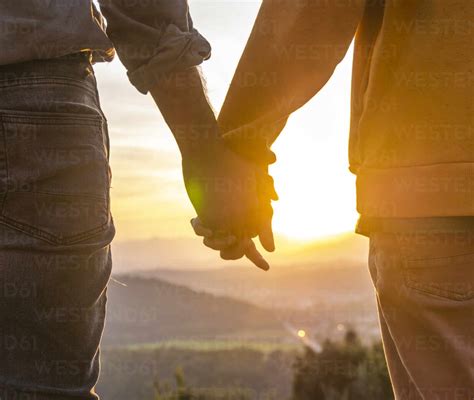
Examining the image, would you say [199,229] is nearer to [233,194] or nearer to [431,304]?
[233,194]

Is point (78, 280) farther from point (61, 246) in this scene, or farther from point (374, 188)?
point (374, 188)

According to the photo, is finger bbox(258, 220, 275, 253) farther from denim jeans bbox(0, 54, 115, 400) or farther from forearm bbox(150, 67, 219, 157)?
denim jeans bbox(0, 54, 115, 400)

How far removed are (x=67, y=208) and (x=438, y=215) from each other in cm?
91

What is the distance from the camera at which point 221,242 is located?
7.50ft

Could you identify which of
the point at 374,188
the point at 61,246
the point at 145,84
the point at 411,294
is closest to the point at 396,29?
the point at 374,188

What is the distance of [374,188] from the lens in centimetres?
180

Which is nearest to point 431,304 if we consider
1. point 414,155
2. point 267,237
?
point 414,155

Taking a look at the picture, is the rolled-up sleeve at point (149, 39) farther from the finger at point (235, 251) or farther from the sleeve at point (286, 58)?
the finger at point (235, 251)

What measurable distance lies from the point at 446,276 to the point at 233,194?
75 cm

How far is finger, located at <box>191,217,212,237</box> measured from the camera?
2311 millimetres

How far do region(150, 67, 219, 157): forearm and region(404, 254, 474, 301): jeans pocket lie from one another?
799 mm

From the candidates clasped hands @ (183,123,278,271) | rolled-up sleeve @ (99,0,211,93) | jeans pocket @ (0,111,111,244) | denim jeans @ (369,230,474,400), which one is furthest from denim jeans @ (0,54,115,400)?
denim jeans @ (369,230,474,400)

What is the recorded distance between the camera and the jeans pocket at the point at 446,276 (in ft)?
5.57

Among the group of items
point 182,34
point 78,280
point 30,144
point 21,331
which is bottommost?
point 21,331
